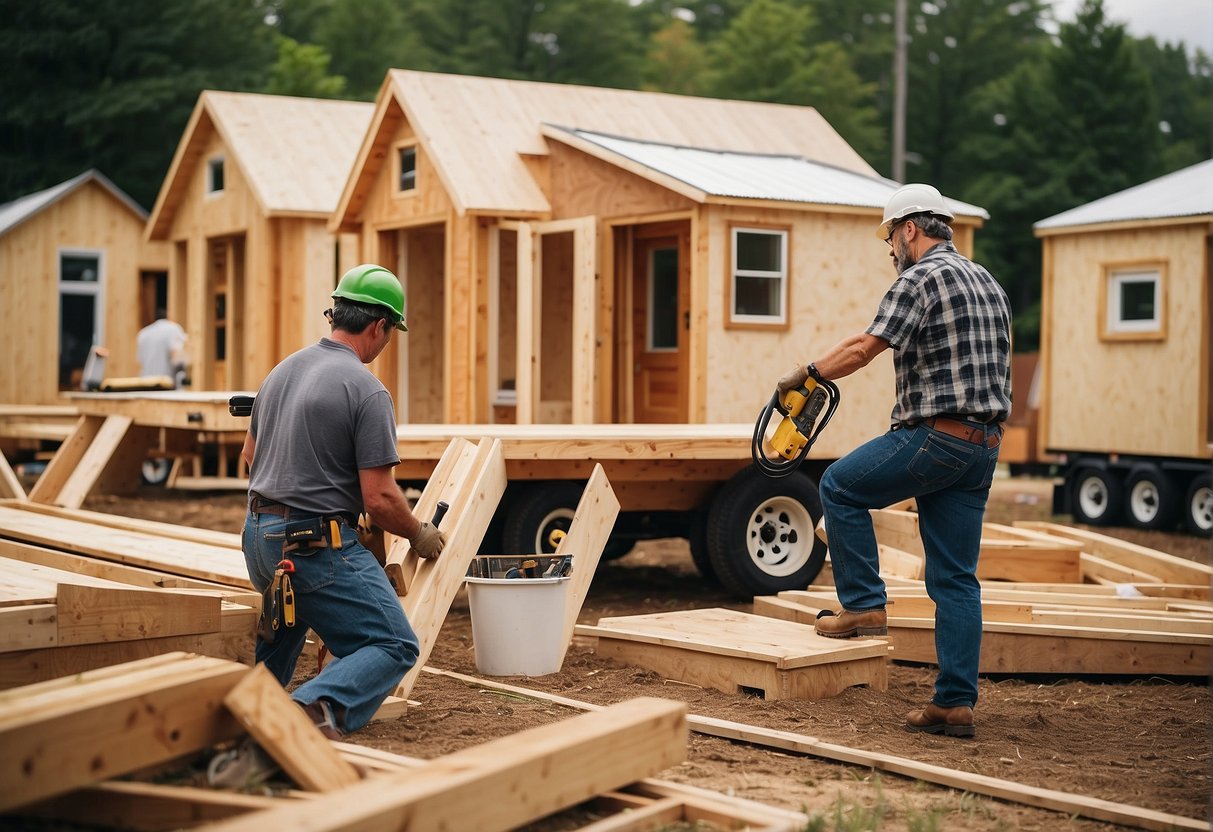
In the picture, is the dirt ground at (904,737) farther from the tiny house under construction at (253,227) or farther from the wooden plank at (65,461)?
the tiny house under construction at (253,227)

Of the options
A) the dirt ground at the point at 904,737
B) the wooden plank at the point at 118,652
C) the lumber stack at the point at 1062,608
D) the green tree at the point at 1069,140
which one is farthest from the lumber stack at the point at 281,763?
the green tree at the point at 1069,140

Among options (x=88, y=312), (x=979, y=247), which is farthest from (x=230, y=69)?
(x=979, y=247)

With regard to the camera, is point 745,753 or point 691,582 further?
point 691,582

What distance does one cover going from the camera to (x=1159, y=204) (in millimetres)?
16750

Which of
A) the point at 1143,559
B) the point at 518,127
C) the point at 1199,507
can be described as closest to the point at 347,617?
the point at 1143,559

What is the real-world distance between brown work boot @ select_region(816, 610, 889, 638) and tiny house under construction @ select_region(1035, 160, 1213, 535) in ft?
31.8

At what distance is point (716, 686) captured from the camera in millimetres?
7094

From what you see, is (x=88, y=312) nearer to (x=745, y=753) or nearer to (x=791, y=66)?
(x=745, y=753)

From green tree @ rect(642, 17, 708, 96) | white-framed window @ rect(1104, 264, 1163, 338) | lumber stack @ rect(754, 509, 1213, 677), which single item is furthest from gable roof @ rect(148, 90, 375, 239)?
green tree @ rect(642, 17, 708, 96)

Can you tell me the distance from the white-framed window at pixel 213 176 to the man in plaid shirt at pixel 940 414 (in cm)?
1763

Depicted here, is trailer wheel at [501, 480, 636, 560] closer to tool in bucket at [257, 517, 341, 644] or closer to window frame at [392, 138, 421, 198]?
tool in bucket at [257, 517, 341, 644]

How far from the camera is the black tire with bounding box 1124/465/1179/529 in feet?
51.9

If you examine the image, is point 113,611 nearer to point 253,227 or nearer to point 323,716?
point 323,716

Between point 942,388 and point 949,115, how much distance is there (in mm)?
45443
